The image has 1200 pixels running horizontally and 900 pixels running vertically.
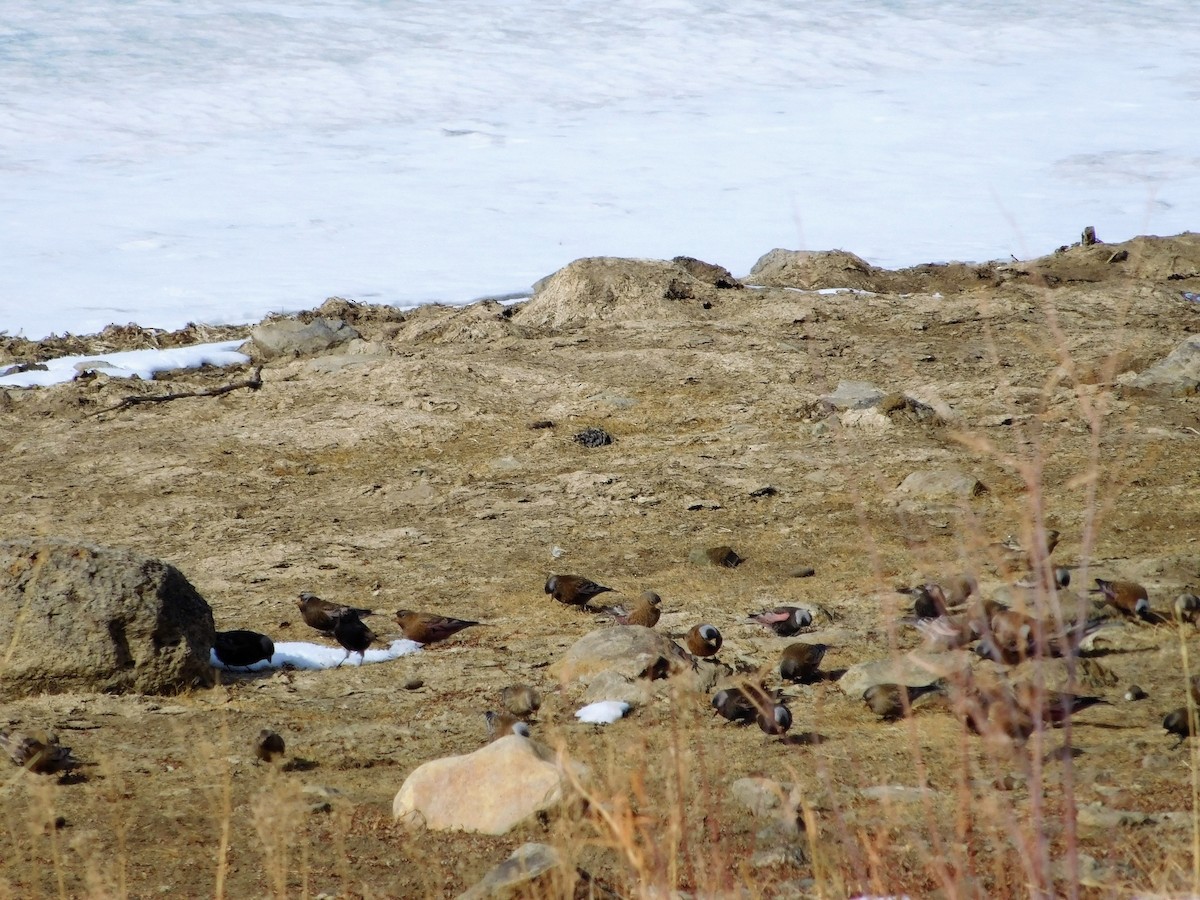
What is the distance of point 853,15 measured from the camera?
3116 centimetres

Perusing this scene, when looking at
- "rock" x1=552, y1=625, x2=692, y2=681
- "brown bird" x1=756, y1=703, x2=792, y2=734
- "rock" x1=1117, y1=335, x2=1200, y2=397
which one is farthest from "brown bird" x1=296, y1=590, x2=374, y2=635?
"rock" x1=1117, y1=335, x2=1200, y2=397

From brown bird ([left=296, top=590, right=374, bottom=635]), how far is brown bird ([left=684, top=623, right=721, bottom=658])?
1735 mm

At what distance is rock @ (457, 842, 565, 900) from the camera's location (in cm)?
307

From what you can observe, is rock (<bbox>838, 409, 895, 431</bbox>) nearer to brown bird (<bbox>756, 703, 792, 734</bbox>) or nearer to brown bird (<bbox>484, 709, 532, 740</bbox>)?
brown bird (<bbox>756, 703, 792, 734</bbox>)

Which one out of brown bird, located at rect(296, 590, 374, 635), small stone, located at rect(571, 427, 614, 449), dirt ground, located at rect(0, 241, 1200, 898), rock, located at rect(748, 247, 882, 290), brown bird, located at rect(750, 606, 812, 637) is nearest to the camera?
dirt ground, located at rect(0, 241, 1200, 898)

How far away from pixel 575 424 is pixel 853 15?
970 inches

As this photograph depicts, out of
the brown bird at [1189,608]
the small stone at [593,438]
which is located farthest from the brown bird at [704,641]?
the small stone at [593,438]

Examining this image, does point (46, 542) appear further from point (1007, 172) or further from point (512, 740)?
point (1007, 172)

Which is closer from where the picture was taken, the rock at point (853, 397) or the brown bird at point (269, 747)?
the brown bird at point (269, 747)

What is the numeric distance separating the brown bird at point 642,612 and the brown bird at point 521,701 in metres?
0.90

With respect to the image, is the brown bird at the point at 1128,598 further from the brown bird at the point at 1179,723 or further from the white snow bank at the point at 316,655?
the white snow bank at the point at 316,655

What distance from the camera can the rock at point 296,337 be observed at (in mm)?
11719

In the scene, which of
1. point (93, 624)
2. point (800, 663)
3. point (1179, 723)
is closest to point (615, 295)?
point (800, 663)

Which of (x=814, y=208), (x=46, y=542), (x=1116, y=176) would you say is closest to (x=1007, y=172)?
(x=1116, y=176)
